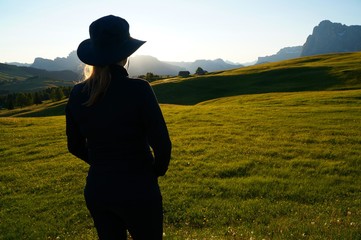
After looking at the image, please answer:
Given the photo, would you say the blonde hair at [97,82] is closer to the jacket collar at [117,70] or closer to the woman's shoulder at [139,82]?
the jacket collar at [117,70]

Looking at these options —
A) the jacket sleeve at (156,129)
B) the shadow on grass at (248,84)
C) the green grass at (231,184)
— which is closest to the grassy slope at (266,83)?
the shadow on grass at (248,84)

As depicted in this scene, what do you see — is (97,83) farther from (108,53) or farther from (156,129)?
(156,129)

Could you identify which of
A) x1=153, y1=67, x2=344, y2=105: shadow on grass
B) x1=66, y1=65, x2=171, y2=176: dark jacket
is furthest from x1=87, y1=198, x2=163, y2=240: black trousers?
x1=153, y1=67, x2=344, y2=105: shadow on grass

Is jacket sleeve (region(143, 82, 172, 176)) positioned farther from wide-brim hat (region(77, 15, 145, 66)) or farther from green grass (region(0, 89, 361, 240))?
green grass (region(0, 89, 361, 240))

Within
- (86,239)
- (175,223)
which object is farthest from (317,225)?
(86,239)

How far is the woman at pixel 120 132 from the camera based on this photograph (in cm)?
443

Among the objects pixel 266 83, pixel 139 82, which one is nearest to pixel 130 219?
pixel 139 82

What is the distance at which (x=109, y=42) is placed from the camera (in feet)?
15.1

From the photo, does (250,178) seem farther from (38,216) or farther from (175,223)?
(38,216)

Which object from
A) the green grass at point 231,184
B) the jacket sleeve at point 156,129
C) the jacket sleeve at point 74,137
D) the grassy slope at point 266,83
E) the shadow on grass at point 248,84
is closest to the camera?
the jacket sleeve at point 156,129

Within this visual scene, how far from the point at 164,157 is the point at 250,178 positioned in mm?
11902

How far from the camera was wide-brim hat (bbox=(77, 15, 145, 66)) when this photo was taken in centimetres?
449

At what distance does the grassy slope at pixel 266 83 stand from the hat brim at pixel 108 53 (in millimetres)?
64075

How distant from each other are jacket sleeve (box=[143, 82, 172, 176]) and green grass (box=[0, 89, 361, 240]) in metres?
6.24
